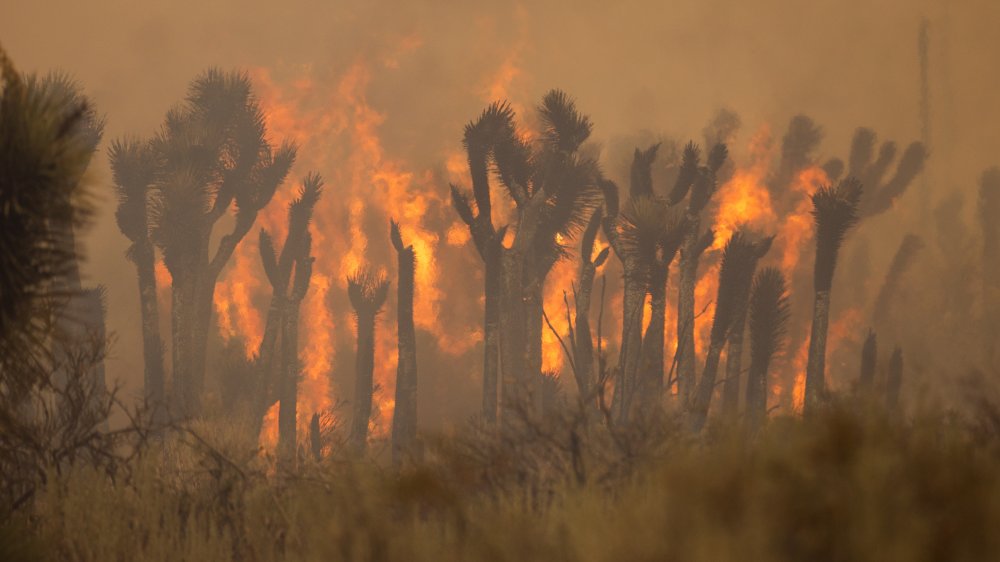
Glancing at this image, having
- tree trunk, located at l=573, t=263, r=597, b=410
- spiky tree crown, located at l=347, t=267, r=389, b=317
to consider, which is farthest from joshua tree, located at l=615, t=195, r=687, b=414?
spiky tree crown, located at l=347, t=267, r=389, b=317

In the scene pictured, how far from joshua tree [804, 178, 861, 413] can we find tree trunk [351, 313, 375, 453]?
10482 mm

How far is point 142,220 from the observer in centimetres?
2195

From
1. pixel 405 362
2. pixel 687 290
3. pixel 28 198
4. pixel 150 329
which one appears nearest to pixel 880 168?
pixel 687 290

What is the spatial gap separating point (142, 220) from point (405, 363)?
7.38 meters

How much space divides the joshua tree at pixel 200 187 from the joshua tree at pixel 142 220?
38cm

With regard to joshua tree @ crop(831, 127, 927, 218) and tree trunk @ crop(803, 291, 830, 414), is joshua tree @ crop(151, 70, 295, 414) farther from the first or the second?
joshua tree @ crop(831, 127, 927, 218)

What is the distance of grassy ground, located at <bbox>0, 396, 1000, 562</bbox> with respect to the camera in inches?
156

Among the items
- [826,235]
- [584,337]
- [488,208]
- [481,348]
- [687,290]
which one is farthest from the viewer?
[481,348]

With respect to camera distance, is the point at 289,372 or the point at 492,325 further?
the point at 289,372

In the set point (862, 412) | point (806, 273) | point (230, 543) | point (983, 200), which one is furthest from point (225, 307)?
point (862, 412)

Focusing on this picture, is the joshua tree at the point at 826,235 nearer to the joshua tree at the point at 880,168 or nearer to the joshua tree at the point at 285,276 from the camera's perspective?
the joshua tree at the point at 880,168

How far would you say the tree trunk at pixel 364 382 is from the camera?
22219mm

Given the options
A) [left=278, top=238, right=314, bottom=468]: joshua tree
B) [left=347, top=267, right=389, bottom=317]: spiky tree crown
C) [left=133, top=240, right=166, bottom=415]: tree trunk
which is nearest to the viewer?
[left=133, top=240, right=166, bottom=415]: tree trunk

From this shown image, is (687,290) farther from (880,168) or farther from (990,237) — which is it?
(990,237)
